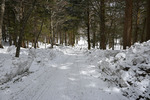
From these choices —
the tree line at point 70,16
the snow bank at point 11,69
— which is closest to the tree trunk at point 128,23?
the tree line at point 70,16

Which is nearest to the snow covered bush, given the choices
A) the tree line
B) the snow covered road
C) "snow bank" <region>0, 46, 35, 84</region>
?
the snow covered road

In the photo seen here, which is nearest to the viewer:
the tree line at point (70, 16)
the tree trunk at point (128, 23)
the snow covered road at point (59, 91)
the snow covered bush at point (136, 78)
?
the snow covered bush at point (136, 78)

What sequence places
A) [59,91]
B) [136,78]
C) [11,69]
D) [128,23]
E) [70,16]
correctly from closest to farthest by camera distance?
1. [136,78]
2. [59,91]
3. [11,69]
4. [128,23]
5. [70,16]

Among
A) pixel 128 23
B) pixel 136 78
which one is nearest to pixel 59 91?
pixel 136 78

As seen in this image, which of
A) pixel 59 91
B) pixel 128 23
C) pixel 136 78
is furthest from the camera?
pixel 128 23

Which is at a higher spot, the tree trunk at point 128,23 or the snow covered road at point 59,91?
the tree trunk at point 128,23

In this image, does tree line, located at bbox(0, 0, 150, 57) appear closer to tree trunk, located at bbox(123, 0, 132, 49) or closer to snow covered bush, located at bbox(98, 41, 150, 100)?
tree trunk, located at bbox(123, 0, 132, 49)

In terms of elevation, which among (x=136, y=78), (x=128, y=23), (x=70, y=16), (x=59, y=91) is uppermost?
(x=70, y=16)

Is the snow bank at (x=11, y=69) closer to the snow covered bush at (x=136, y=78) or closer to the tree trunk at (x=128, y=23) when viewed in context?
the snow covered bush at (x=136, y=78)

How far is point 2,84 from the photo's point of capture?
12.3ft

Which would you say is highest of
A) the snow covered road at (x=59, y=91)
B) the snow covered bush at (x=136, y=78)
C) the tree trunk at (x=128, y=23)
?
the tree trunk at (x=128, y=23)

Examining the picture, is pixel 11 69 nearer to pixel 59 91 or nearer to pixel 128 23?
pixel 59 91

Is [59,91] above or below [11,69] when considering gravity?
below

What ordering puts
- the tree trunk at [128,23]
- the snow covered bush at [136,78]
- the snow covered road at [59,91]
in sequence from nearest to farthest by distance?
the snow covered bush at [136,78] < the snow covered road at [59,91] < the tree trunk at [128,23]
